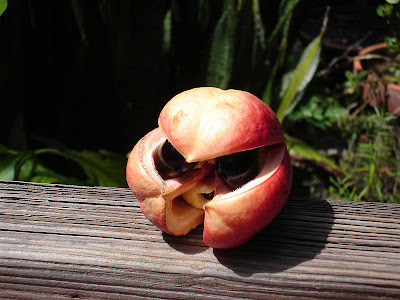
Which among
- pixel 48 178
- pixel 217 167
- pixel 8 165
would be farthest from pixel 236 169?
pixel 48 178

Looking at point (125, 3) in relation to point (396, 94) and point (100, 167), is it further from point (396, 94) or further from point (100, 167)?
point (396, 94)

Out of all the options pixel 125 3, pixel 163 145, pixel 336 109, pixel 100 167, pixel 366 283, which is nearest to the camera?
pixel 366 283

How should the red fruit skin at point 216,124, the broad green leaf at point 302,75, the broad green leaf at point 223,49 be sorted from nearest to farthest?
the red fruit skin at point 216,124 < the broad green leaf at point 223,49 < the broad green leaf at point 302,75

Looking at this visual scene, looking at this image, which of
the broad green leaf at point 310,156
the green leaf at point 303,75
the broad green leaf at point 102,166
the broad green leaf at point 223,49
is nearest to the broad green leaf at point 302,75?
the green leaf at point 303,75

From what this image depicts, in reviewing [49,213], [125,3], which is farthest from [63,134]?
[49,213]

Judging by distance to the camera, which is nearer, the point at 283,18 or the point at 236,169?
the point at 236,169

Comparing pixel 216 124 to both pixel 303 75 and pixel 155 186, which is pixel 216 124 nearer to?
pixel 155 186

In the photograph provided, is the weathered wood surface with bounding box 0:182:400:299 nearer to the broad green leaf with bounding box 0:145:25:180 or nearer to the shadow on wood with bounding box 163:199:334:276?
the shadow on wood with bounding box 163:199:334:276

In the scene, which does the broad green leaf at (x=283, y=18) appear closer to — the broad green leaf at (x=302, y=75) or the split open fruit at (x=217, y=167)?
the broad green leaf at (x=302, y=75)
